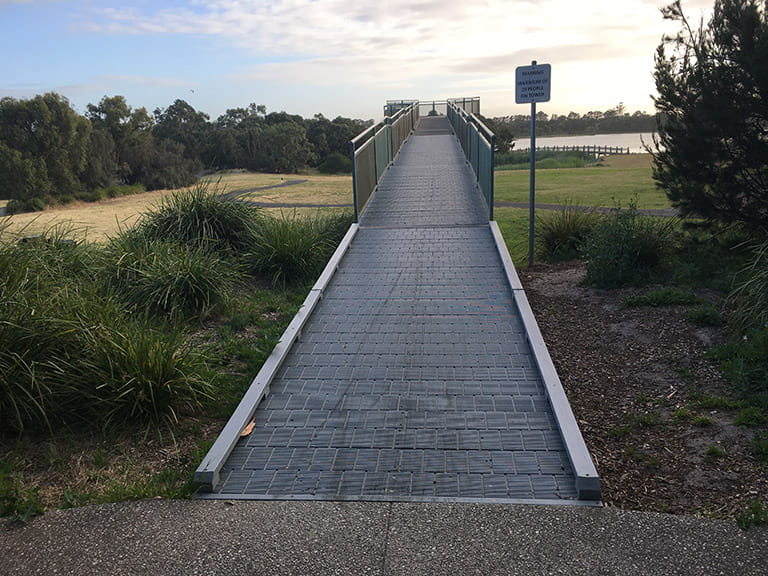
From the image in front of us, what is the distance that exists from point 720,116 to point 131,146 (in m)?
49.8

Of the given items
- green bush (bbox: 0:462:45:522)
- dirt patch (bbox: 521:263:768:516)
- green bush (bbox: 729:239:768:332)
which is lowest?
dirt patch (bbox: 521:263:768:516)

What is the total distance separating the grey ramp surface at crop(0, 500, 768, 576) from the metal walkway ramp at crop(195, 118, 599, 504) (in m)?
0.24

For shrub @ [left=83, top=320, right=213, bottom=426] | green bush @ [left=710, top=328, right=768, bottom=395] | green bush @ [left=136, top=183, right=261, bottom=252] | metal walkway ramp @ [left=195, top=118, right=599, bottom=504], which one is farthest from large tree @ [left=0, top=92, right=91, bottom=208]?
green bush @ [left=710, top=328, right=768, bottom=395]

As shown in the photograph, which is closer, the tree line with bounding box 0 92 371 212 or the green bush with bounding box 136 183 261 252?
the green bush with bounding box 136 183 261 252

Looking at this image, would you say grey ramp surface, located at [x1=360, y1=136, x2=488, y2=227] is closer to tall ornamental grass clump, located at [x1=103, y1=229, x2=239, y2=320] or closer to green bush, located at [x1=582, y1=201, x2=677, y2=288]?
green bush, located at [x1=582, y1=201, x2=677, y2=288]

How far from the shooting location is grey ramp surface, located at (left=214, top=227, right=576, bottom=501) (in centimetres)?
400

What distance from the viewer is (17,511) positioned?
3.73m

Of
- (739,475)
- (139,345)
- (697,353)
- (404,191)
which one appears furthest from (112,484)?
(404,191)

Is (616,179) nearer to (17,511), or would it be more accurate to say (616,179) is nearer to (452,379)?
(452,379)

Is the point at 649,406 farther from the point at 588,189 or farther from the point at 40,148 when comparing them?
the point at 40,148

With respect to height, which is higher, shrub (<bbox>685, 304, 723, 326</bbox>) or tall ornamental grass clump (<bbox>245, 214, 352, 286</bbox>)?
tall ornamental grass clump (<bbox>245, 214, 352, 286</bbox>)

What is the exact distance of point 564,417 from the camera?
4.61 metres

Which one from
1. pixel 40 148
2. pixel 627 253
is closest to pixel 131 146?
pixel 40 148

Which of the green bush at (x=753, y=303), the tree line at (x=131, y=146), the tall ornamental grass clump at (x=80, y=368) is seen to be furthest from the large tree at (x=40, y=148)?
the green bush at (x=753, y=303)
